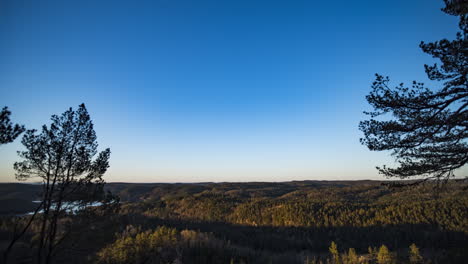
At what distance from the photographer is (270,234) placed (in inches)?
891

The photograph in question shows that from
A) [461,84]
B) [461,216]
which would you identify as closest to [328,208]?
[461,216]

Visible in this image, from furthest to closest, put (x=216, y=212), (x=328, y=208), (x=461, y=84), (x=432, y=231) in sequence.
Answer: (x=216, y=212), (x=328, y=208), (x=432, y=231), (x=461, y=84)

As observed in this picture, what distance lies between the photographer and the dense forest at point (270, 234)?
978cm

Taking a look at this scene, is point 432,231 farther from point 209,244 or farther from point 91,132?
point 91,132

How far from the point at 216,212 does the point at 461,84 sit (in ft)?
114

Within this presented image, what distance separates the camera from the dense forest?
9.78 metres

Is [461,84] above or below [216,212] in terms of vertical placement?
above

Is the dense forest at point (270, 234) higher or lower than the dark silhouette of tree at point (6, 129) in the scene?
lower

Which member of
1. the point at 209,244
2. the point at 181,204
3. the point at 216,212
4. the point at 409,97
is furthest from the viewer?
the point at 181,204

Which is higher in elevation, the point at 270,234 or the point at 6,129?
the point at 6,129

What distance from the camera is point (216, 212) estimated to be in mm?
37344

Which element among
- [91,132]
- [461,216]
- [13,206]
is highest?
[91,132]

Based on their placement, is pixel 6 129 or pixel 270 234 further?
pixel 270 234

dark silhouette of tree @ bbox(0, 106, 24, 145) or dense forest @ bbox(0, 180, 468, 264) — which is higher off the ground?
dark silhouette of tree @ bbox(0, 106, 24, 145)
